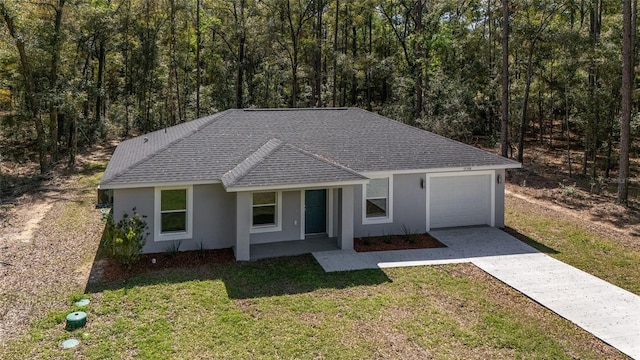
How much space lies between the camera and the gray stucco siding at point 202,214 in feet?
37.3

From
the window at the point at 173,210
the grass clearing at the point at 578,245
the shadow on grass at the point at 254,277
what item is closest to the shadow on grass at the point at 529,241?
the grass clearing at the point at 578,245

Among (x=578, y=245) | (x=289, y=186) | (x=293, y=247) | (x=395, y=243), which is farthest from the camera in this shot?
(x=578, y=245)

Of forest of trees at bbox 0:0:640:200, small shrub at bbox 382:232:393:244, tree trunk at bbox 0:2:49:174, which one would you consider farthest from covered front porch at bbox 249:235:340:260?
tree trunk at bbox 0:2:49:174

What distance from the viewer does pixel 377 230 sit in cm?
1341

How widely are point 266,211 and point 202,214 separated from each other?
178 cm

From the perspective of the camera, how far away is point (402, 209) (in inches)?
537

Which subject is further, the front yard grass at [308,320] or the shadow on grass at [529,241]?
the shadow on grass at [529,241]

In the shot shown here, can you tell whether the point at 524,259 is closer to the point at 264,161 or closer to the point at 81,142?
the point at 264,161

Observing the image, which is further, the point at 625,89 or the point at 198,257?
the point at 625,89

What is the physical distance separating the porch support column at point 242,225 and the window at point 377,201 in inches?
147

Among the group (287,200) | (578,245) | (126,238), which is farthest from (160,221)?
(578,245)

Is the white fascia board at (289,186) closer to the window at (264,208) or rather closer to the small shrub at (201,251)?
the window at (264,208)

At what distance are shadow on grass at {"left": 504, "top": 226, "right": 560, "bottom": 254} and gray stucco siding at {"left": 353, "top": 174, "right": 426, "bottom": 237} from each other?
9.36 ft

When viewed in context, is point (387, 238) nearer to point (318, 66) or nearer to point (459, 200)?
point (459, 200)
